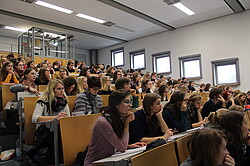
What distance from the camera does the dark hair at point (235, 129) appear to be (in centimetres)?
152

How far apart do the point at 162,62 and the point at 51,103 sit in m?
A: 8.55

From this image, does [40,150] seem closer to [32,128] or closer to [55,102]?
[32,128]

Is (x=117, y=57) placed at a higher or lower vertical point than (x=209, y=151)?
higher

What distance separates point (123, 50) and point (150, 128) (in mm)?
10163

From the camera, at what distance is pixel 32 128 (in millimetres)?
2266

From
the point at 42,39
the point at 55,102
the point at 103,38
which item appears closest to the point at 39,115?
the point at 55,102

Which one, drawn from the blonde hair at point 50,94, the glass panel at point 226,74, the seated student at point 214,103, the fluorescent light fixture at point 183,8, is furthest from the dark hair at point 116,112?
the glass panel at point 226,74

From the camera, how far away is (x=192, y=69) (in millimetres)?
9305

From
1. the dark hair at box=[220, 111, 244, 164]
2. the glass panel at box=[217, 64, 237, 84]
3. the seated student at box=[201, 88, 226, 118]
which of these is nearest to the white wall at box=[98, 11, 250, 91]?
the glass panel at box=[217, 64, 237, 84]

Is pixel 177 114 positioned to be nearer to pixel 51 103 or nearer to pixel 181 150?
pixel 181 150

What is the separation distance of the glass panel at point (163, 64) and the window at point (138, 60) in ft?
2.66

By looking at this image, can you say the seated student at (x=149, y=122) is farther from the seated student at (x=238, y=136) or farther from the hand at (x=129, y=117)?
the seated student at (x=238, y=136)

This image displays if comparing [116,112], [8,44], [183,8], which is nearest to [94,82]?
[116,112]

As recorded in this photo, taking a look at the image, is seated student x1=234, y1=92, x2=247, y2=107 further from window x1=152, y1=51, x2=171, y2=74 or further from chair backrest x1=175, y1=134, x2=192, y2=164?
window x1=152, y1=51, x2=171, y2=74
